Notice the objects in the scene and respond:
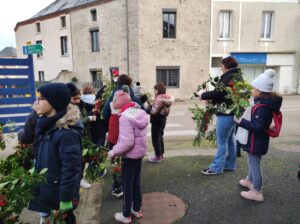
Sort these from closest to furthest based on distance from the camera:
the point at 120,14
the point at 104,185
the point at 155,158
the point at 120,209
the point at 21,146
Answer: the point at 21,146 → the point at 120,209 → the point at 104,185 → the point at 155,158 → the point at 120,14

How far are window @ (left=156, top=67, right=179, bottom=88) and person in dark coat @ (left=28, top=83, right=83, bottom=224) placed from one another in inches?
689

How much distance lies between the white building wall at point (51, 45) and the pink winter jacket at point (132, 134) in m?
23.9

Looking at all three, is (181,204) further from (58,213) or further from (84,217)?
(58,213)

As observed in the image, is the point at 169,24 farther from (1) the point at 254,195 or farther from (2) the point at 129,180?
(2) the point at 129,180

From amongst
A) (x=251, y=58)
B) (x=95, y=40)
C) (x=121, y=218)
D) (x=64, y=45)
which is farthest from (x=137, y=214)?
(x=64, y=45)

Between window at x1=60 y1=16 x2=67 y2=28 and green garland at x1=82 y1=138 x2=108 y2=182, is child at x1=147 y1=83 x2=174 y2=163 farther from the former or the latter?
window at x1=60 y1=16 x2=67 y2=28

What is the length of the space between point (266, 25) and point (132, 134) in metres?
21.1

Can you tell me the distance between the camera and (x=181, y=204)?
153 inches

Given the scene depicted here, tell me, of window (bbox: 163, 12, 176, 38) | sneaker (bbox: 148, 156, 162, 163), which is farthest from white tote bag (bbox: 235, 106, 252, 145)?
window (bbox: 163, 12, 176, 38)

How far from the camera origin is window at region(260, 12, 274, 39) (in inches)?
817

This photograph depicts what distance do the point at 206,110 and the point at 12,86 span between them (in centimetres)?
492

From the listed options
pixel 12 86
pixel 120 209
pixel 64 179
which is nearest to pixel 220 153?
pixel 120 209

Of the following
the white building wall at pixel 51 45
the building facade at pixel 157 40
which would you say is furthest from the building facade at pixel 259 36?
the white building wall at pixel 51 45

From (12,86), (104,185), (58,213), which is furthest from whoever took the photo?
(12,86)
